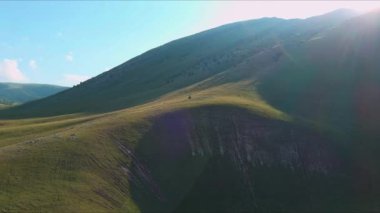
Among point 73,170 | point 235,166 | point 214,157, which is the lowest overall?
point 235,166

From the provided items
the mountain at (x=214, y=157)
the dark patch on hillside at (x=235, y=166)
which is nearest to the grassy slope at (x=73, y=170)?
the mountain at (x=214, y=157)

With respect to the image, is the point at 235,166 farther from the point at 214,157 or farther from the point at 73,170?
the point at 73,170

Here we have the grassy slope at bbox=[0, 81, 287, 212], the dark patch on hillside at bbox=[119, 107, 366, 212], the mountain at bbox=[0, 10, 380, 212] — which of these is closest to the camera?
the grassy slope at bbox=[0, 81, 287, 212]

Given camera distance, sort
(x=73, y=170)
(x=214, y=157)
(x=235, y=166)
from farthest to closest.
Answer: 1. (x=214, y=157)
2. (x=235, y=166)
3. (x=73, y=170)

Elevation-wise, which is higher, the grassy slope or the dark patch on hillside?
the grassy slope

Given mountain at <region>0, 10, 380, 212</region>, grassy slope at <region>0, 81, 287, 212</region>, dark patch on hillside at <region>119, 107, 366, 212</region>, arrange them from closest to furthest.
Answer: grassy slope at <region>0, 81, 287, 212</region>
mountain at <region>0, 10, 380, 212</region>
dark patch on hillside at <region>119, 107, 366, 212</region>

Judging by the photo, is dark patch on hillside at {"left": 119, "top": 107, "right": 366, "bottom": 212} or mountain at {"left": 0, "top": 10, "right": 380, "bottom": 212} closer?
mountain at {"left": 0, "top": 10, "right": 380, "bottom": 212}

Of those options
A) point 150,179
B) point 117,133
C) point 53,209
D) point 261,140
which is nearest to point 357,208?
point 261,140

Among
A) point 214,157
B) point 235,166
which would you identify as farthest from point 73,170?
point 235,166

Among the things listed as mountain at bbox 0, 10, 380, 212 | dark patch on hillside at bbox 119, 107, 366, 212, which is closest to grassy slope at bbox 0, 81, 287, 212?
mountain at bbox 0, 10, 380, 212

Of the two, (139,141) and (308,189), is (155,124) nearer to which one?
(139,141)

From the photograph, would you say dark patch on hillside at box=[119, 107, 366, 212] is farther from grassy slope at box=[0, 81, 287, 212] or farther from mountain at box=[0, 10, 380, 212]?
grassy slope at box=[0, 81, 287, 212]
